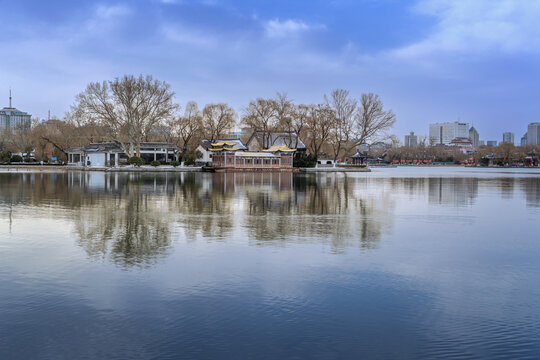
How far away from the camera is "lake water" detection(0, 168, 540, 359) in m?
5.87

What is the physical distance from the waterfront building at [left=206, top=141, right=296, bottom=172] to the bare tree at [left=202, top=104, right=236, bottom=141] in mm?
8398

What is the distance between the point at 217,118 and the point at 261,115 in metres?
8.99

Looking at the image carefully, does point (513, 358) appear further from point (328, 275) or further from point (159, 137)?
point (159, 137)

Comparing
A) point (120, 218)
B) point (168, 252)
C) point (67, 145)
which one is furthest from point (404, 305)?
point (67, 145)

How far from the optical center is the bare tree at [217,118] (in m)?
78.6

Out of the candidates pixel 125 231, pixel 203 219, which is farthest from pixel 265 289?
pixel 203 219

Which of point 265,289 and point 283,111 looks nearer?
point 265,289

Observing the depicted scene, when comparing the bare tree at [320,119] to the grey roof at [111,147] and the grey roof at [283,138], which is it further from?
the grey roof at [111,147]

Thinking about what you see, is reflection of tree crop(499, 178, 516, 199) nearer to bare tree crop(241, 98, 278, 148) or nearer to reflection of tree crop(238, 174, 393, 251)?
reflection of tree crop(238, 174, 393, 251)

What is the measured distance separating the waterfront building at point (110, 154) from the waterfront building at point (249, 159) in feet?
29.5

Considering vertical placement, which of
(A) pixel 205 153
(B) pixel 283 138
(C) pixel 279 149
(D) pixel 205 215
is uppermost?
(B) pixel 283 138

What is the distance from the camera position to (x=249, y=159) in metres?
70.7

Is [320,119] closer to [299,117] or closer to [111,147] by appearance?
[299,117]

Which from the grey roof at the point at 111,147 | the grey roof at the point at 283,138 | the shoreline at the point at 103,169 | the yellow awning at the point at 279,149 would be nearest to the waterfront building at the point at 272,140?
the grey roof at the point at 283,138
